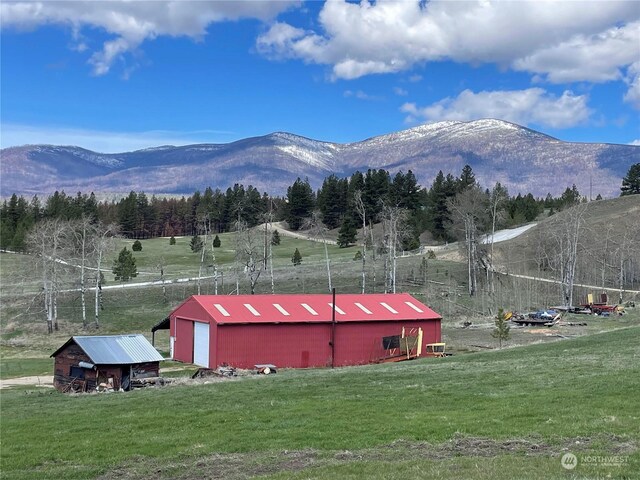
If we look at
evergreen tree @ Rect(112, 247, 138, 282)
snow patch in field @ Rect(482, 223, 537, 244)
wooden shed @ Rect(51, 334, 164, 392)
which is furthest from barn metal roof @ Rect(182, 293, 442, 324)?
snow patch in field @ Rect(482, 223, 537, 244)

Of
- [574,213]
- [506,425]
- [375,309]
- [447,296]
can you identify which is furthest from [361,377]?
[574,213]

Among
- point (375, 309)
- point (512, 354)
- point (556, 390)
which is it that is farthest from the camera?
point (375, 309)

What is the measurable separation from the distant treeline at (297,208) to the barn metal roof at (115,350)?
223 ft

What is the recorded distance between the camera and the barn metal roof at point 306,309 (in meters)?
43.8

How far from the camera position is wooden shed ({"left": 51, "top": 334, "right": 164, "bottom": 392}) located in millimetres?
33562

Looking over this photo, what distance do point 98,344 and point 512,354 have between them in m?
20.3

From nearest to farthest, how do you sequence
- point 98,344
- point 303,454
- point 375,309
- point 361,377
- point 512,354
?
point 303,454, point 361,377, point 512,354, point 98,344, point 375,309

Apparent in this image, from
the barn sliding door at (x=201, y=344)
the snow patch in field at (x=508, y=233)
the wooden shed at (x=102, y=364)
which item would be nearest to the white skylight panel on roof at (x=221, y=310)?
the barn sliding door at (x=201, y=344)

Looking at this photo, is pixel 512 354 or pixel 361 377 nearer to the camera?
pixel 361 377

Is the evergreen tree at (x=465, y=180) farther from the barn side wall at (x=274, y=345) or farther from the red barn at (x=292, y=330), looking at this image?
the barn side wall at (x=274, y=345)

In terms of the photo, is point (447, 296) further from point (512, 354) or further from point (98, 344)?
point (98, 344)

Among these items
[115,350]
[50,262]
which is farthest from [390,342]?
[50,262]

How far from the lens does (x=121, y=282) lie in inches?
3221

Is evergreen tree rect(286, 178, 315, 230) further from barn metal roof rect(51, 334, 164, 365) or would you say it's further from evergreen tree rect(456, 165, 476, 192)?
barn metal roof rect(51, 334, 164, 365)
